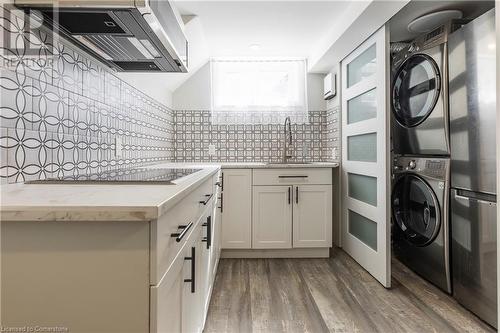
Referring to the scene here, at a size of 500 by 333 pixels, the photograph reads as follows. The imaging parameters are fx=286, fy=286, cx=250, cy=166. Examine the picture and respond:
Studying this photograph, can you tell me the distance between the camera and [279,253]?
2.69m

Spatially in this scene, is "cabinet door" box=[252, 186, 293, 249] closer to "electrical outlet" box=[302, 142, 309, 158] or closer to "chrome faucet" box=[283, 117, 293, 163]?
"chrome faucet" box=[283, 117, 293, 163]

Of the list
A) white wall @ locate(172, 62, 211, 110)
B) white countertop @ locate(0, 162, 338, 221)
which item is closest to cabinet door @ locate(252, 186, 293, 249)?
white wall @ locate(172, 62, 211, 110)

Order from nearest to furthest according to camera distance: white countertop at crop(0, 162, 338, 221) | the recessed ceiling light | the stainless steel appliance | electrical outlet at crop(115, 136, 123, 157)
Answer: white countertop at crop(0, 162, 338, 221) < the stainless steel appliance < electrical outlet at crop(115, 136, 123, 157) < the recessed ceiling light

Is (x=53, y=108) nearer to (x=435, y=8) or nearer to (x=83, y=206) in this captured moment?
(x=83, y=206)

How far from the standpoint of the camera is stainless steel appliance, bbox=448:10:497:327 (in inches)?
61.6

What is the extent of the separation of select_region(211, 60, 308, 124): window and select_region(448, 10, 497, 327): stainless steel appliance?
1.57m

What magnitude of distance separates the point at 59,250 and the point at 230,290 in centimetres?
161

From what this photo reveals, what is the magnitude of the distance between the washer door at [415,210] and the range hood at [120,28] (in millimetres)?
1893

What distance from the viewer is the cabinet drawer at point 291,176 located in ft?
8.61

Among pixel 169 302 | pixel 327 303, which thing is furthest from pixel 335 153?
pixel 169 302

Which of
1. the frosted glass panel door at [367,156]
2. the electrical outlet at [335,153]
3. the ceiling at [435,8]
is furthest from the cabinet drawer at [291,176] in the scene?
the ceiling at [435,8]

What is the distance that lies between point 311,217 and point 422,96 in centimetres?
133

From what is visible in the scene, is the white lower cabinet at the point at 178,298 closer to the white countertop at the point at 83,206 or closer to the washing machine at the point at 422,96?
the white countertop at the point at 83,206

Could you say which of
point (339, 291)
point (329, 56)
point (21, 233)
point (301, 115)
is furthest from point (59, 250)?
point (301, 115)
